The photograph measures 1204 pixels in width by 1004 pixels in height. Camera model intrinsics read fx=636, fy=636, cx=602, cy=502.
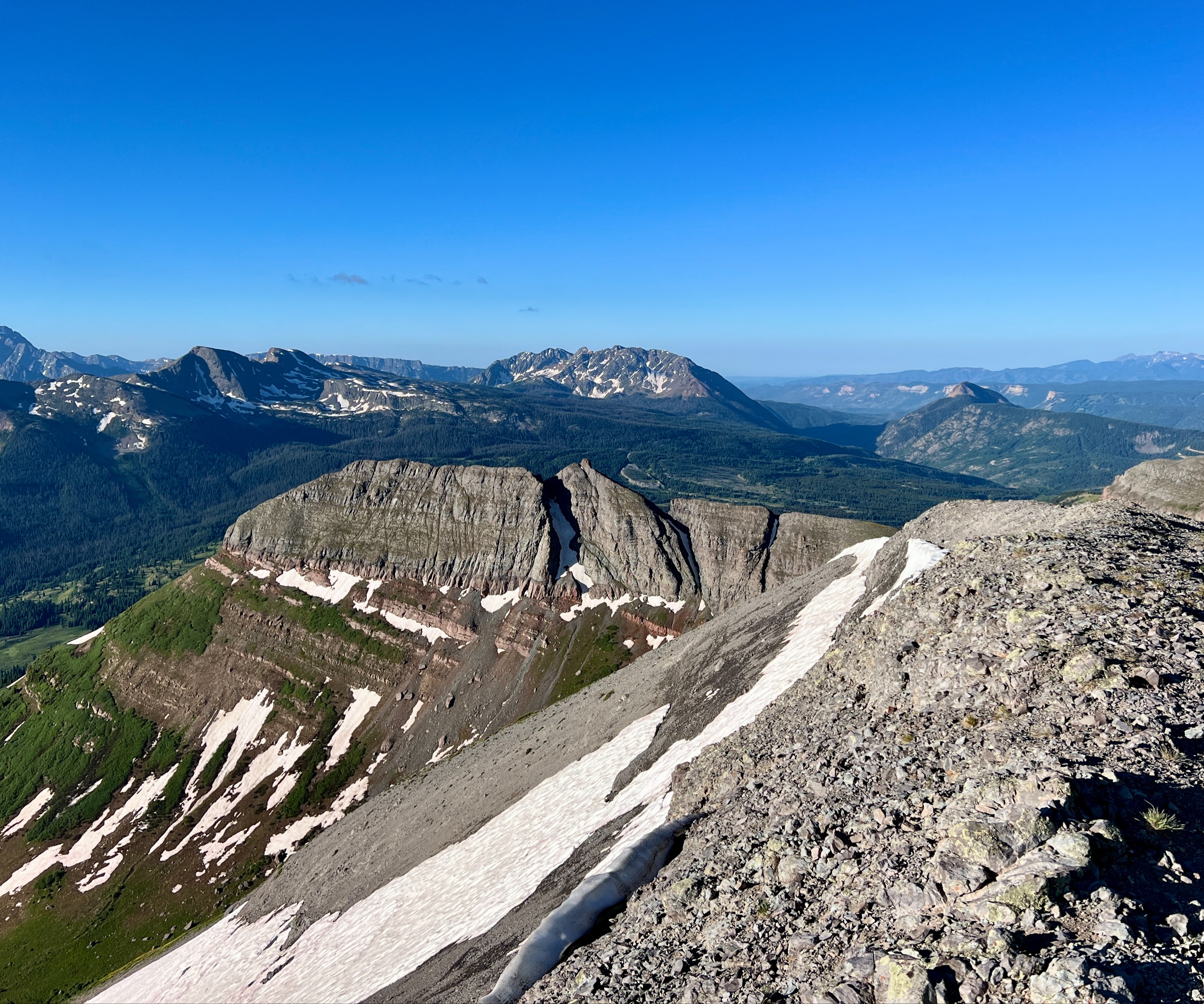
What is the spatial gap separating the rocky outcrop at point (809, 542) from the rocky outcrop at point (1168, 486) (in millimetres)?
35594

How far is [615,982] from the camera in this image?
55.3ft

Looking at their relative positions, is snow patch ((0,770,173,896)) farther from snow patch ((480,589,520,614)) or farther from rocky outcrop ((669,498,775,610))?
rocky outcrop ((669,498,775,610))

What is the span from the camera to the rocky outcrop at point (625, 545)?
121 m

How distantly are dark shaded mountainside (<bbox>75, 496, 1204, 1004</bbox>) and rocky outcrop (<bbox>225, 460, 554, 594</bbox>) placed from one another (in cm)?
8144

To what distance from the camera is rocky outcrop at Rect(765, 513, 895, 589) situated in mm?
113125

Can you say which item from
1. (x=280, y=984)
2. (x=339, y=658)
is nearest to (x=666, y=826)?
(x=280, y=984)

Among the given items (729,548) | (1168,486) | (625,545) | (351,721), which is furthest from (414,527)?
(1168,486)

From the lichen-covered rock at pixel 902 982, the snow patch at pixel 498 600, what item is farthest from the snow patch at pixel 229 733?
the lichen-covered rock at pixel 902 982

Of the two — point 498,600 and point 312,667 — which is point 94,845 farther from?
point 498,600

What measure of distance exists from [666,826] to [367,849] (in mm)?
47447

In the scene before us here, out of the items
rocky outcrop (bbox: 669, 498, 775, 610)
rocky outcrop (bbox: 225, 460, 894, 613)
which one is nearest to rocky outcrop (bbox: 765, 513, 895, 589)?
rocky outcrop (bbox: 225, 460, 894, 613)

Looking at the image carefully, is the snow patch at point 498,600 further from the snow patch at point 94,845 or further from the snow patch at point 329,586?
the snow patch at point 94,845

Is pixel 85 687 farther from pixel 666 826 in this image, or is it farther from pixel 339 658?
pixel 666 826

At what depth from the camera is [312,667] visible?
403 feet
